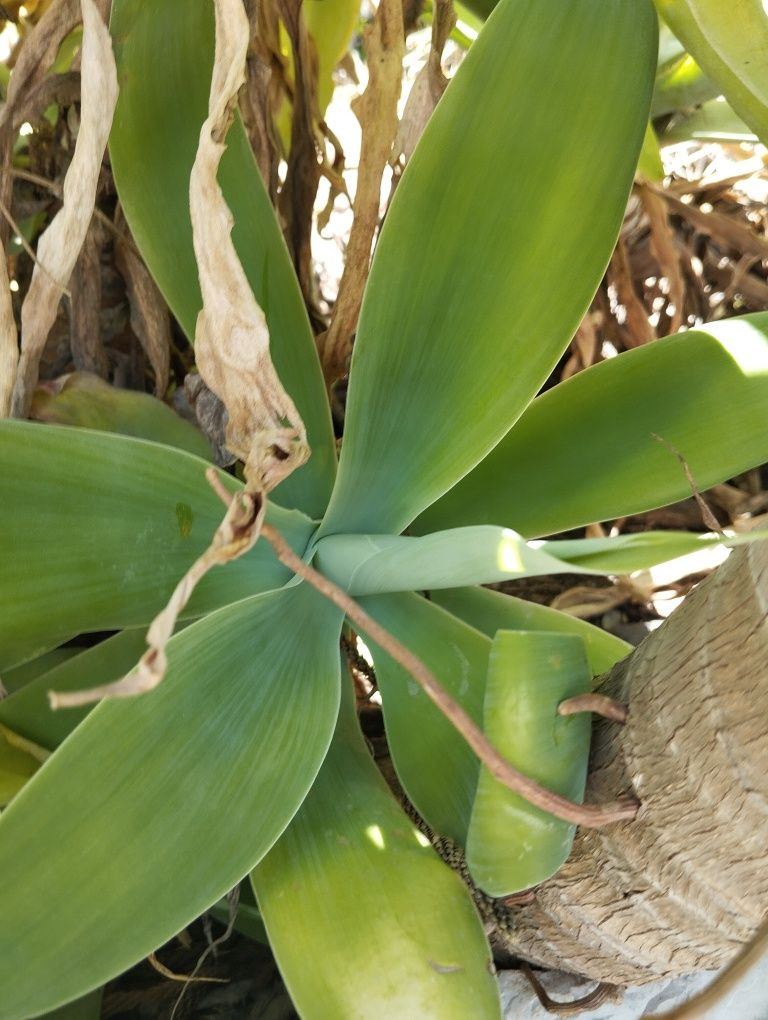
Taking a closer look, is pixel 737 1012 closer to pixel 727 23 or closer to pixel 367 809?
pixel 367 809

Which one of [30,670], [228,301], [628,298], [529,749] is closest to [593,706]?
[529,749]

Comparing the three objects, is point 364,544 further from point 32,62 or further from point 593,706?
point 32,62

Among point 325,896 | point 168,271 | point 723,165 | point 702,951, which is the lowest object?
point 702,951

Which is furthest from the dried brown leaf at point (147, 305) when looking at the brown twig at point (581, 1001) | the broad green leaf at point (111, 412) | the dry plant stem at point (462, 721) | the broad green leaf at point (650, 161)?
the brown twig at point (581, 1001)

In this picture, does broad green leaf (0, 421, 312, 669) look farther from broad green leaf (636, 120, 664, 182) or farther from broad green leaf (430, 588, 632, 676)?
broad green leaf (636, 120, 664, 182)

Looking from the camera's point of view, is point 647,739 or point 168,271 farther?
point 168,271

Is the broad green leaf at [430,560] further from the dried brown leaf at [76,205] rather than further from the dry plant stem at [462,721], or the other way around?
the dried brown leaf at [76,205]

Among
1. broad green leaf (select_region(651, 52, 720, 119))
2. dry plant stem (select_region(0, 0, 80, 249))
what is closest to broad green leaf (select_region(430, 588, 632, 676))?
dry plant stem (select_region(0, 0, 80, 249))

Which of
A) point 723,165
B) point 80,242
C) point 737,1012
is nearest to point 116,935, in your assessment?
point 80,242
